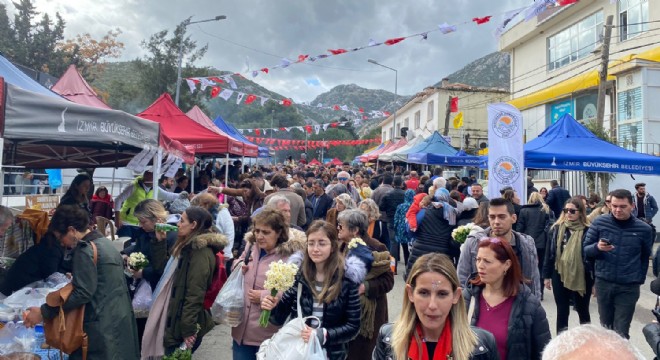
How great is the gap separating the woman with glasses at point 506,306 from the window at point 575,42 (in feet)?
66.2

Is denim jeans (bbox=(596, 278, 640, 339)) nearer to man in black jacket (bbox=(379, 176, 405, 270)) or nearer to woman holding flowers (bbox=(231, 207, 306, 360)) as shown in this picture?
woman holding flowers (bbox=(231, 207, 306, 360))

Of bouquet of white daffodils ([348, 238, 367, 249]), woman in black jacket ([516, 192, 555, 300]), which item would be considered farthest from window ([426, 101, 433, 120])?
bouquet of white daffodils ([348, 238, 367, 249])

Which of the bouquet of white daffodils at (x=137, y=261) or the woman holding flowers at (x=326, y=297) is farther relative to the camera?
the bouquet of white daffodils at (x=137, y=261)

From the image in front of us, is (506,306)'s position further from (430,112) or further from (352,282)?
(430,112)

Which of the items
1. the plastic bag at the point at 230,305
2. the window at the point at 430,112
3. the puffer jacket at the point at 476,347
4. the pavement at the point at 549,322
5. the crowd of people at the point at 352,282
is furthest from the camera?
the window at the point at 430,112

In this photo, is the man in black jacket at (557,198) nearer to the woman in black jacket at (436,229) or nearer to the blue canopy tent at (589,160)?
the blue canopy tent at (589,160)

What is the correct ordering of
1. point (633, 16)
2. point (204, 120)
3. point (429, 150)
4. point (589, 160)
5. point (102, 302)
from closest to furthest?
point (102, 302), point (589, 160), point (204, 120), point (429, 150), point (633, 16)

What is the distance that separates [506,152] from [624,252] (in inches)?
159

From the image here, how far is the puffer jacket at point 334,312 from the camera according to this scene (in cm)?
314

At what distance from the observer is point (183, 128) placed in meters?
11.1

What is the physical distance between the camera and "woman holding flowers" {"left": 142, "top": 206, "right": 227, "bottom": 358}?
3742mm

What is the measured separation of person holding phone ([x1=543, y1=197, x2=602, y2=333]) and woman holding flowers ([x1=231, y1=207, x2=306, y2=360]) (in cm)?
364

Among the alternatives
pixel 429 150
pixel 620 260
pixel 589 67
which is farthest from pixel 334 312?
pixel 589 67

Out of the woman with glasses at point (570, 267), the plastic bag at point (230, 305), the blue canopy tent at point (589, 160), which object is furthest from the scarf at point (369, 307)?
the blue canopy tent at point (589, 160)
